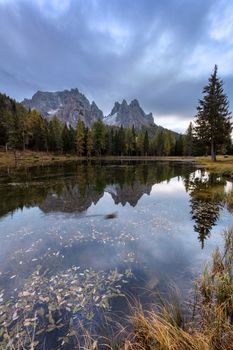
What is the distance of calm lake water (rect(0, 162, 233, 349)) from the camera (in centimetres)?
511

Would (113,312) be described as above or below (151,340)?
below

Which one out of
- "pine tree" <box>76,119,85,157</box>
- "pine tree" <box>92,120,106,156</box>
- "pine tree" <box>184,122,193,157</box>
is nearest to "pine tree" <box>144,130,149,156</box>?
"pine tree" <box>184,122,193,157</box>

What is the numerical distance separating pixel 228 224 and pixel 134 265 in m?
6.20

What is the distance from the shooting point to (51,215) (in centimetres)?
1257

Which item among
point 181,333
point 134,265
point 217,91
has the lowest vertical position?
point 134,265

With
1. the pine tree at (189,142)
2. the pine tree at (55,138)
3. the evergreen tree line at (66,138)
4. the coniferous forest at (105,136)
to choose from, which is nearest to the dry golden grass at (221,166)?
the coniferous forest at (105,136)

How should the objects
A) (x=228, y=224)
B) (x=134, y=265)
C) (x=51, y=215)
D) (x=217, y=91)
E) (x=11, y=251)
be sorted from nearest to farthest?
(x=134, y=265)
(x=11, y=251)
(x=228, y=224)
(x=51, y=215)
(x=217, y=91)

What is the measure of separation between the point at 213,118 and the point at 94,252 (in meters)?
38.3

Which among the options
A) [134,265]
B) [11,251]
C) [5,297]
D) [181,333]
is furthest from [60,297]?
[11,251]

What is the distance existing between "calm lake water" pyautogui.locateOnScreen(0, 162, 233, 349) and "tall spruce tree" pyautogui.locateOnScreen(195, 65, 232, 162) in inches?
1045

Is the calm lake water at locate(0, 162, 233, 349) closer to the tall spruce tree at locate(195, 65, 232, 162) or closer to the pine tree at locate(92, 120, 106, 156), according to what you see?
the tall spruce tree at locate(195, 65, 232, 162)

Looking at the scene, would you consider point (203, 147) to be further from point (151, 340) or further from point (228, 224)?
point (151, 340)

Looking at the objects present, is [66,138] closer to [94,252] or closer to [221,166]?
[221,166]

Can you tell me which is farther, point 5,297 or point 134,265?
point 134,265
